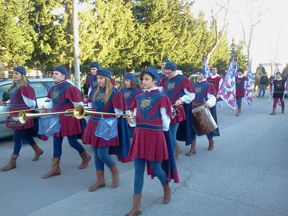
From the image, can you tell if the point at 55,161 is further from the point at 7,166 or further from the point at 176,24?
the point at 176,24

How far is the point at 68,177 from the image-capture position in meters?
4.61

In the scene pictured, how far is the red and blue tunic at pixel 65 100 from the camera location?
14.6 ft

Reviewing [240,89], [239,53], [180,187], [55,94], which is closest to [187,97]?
[180,187]

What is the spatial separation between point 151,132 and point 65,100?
187cm

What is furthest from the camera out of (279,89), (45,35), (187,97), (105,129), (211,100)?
(45,35)

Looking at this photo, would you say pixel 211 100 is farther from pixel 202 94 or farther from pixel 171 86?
pixel 171 86

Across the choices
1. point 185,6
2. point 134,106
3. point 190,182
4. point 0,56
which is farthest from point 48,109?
point 185,6

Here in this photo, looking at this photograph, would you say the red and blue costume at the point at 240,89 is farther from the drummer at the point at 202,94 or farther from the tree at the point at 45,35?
the tree at the point at 45,35

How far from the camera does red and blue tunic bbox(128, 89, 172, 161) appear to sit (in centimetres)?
327

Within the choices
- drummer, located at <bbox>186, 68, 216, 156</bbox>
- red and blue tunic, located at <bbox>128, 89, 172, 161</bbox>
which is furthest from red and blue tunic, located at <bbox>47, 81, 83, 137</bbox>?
drummer, located at <bbox>186, 68, 216, 156</bbox>

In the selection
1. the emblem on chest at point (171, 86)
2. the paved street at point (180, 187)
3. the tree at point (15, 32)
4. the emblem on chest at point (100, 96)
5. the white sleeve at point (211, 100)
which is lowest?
the paved street at point (180, 187)

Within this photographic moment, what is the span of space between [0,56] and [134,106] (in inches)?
402

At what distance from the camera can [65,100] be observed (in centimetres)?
448

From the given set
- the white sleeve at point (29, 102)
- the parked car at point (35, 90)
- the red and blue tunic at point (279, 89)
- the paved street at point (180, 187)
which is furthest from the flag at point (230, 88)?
the white sleeve at point (29, 102)
